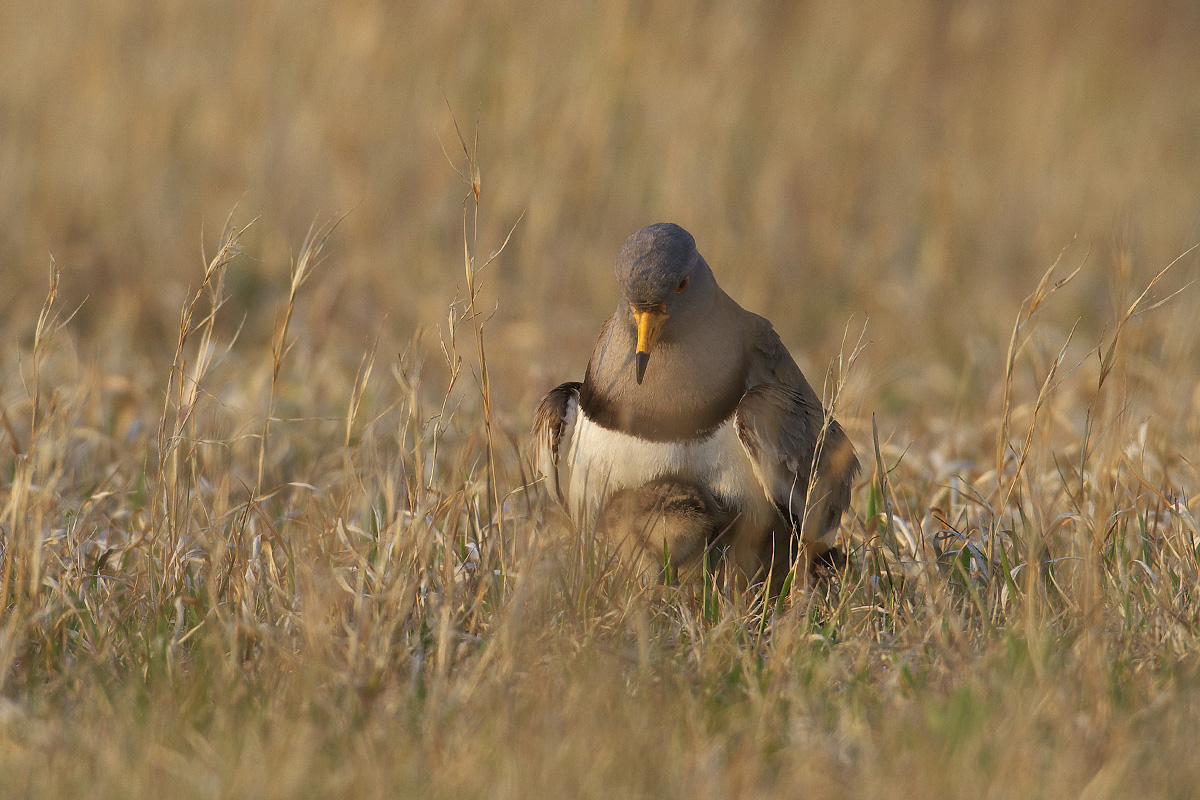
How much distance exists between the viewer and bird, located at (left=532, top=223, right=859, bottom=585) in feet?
11.1

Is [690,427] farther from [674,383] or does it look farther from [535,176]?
[535,176]

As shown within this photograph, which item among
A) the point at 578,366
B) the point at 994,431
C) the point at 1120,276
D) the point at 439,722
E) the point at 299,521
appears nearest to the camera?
the point at 439,722

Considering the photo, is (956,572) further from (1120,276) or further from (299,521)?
(299,521)

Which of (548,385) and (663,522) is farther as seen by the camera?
(548,385)

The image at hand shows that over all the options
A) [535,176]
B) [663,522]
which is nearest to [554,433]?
[663,522]

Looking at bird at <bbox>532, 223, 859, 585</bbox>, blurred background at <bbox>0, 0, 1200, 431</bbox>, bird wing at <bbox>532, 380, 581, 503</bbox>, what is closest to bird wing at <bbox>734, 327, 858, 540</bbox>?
bird at <bbox>532, 223, 859, 585</bbox>

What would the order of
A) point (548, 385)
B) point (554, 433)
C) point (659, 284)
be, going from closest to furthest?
point (659, 284), point (554, 433), point (548, 385)

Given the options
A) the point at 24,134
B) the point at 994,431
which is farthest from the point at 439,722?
the point at 24,134

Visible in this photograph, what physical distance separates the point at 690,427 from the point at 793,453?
11.4 inches

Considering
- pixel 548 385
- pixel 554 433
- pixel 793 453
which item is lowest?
pixel 548 385

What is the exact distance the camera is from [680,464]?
340 cm

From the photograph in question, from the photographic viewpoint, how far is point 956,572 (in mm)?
3375

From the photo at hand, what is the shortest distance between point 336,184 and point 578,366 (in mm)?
1844

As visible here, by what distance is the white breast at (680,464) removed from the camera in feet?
11.1
